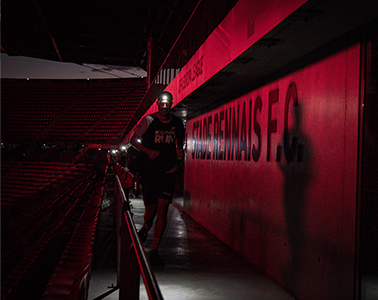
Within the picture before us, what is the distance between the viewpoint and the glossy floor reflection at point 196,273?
11.3ft

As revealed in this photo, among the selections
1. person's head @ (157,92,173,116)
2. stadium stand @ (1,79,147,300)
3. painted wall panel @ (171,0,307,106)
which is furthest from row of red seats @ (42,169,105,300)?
stadium stand @ (1,79,147,300)

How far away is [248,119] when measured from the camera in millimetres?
4910

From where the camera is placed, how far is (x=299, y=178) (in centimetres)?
346

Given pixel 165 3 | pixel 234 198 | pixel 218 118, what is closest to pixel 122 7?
pixel 165 3

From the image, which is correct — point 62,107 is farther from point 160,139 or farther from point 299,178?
point 299,178

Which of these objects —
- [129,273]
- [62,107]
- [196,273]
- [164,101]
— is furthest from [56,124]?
[129,273]

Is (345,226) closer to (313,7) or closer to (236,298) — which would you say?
(236,298)

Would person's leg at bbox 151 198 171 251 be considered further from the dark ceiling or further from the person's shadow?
the dark ceiling

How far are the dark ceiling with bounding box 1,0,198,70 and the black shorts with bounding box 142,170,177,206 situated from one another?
12733mm

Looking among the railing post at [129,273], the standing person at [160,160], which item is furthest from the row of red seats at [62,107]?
the railing post at [129,273]

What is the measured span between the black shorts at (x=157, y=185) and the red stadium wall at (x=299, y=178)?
3.17 ft

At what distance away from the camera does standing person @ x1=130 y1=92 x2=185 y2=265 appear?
4.39 m

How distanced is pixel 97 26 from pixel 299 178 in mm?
23434

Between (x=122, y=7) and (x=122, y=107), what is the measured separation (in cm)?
1766
